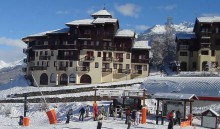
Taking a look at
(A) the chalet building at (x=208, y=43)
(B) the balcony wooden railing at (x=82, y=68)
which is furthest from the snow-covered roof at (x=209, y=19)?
(B) the balcony wooden railing at (x=82, y=68)

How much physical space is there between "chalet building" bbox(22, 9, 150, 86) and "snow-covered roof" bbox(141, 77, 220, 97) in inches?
980

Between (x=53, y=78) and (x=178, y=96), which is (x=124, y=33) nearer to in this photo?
(x=53, y=78)

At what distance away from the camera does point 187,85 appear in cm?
4928

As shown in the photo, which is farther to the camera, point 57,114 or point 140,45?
point 140,45

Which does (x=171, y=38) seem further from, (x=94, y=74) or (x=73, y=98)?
(x=73, y=98)

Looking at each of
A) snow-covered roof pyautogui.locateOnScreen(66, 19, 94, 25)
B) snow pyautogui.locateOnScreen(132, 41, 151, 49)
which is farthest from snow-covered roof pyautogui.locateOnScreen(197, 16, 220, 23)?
snow-covered roof pyautogui.locateOnScreen(66, 19, 94, 25)

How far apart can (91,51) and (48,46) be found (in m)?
9.17

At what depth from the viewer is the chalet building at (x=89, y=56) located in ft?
251

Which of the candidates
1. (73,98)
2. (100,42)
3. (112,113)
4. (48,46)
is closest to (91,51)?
(100,42)

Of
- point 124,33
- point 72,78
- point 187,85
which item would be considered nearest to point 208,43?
point 124,33

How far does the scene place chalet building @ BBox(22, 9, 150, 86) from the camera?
76375mm

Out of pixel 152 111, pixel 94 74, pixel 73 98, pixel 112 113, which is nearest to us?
pixel 112 113

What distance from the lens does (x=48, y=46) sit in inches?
3127

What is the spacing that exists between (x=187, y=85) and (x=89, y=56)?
3069 centimetres
